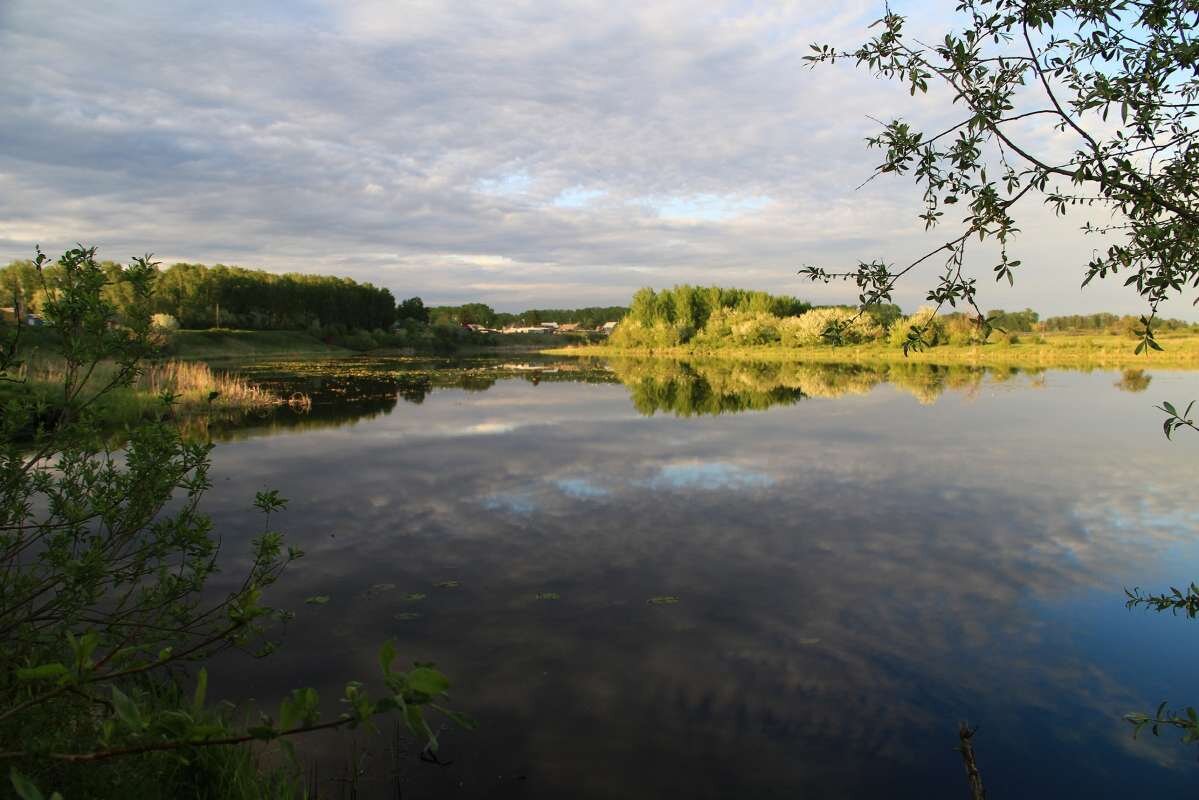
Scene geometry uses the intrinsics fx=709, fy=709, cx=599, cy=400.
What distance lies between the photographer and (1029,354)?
5562cm

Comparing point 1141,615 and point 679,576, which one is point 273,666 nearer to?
point 679,576

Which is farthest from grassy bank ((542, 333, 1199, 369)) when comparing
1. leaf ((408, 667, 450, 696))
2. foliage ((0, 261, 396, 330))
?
foliage ((0, 261, 396, 330))

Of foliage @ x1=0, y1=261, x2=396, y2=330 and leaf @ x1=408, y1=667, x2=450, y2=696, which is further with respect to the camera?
foliage @ x1=0, y1=261, x2=396, y2=330

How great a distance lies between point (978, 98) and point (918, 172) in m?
0.47

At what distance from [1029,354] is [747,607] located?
190 feet

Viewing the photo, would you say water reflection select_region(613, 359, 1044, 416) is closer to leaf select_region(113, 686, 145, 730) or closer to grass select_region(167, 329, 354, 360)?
leaf select_region(113, 686, 145, 730)

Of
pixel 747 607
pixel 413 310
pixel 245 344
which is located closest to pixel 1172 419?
pixel 747 607

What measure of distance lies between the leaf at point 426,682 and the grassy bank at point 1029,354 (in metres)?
43.0

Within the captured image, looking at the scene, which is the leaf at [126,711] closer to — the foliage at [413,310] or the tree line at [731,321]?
the tree line at [731,321]

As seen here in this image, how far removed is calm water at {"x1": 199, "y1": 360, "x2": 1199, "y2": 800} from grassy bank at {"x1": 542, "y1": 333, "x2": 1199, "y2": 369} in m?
30.3

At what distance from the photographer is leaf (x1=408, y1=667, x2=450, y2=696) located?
159 cm

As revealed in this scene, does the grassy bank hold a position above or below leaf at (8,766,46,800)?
above

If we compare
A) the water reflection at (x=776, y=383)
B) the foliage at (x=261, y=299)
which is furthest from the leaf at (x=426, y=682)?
the foliage at (x=261, y=299)

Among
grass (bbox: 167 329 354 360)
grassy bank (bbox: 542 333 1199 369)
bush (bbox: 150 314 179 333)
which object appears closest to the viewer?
bush (bbox: 150 314 179 333)
